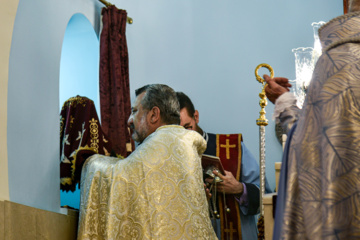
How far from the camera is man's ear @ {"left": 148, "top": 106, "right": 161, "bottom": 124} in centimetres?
429

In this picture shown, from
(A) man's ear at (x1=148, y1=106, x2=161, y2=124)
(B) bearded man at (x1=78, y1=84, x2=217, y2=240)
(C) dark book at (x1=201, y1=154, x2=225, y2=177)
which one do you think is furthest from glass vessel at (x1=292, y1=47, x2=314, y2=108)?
(C) dark book at (x1=201, y1=154, x2=225, y2=177)

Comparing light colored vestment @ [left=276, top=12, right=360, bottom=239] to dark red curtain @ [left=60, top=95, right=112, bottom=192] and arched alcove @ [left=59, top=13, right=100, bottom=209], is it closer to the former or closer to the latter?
dark red curtain @ [left=60, top=95, right=112, bottom=192]

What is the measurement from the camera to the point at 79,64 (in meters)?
5.43

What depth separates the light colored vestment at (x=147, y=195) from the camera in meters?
3.80

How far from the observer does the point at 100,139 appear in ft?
13.9

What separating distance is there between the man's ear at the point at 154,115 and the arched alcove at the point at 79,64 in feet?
3.79

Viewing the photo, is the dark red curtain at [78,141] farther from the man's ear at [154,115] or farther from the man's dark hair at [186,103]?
the man's dark hair at [186,103]

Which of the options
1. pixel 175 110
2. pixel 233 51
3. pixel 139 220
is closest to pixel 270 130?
pixel 233 51

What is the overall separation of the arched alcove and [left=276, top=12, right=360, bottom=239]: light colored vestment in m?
3.62

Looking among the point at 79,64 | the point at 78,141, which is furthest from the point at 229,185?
the point at 78,141

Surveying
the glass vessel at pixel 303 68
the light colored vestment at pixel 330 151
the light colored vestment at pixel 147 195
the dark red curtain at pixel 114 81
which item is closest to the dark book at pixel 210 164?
the dark red curtain at pixel 114 81

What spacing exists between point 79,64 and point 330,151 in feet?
12.9

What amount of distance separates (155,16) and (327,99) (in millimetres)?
4889

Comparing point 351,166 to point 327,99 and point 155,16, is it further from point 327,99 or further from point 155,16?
point 155,16
